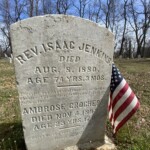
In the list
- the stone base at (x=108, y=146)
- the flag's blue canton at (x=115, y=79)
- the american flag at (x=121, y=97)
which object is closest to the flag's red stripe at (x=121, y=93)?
the american flag at (x=121, y=97)

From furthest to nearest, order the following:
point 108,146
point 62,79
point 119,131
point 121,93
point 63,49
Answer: point 119,131, point 108,146, point 121,93, point 62,79, point 63,49

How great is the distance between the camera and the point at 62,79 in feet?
11.4

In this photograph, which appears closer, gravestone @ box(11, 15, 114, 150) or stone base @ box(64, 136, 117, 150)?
gravestone @ box(11, 15, 114, 150)

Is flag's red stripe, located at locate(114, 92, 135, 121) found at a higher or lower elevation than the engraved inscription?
lower

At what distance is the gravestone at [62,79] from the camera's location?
10.5 feet

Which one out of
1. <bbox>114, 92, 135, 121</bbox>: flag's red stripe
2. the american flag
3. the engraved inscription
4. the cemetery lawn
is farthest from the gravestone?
the cemetery lawn

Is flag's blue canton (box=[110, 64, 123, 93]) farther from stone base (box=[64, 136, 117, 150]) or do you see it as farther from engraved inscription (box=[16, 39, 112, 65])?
stone base (box=[64, 136, 117, 150])

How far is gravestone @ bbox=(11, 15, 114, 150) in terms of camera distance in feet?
10.5

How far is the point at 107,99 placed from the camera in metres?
3.99

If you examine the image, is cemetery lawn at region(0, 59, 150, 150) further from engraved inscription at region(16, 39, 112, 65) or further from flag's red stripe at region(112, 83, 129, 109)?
engraved inscription at region(16, 39, 112, 65)

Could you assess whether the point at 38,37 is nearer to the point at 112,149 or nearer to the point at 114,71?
the point at 114,71

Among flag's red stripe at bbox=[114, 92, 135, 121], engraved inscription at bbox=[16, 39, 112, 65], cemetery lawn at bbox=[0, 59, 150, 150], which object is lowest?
cemetery lawn at bbox=[0, 59, 150, 150]

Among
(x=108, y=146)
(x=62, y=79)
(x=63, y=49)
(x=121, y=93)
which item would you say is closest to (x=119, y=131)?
(x=108, y=146)

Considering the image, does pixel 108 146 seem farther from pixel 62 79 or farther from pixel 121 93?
pixel 62 79
